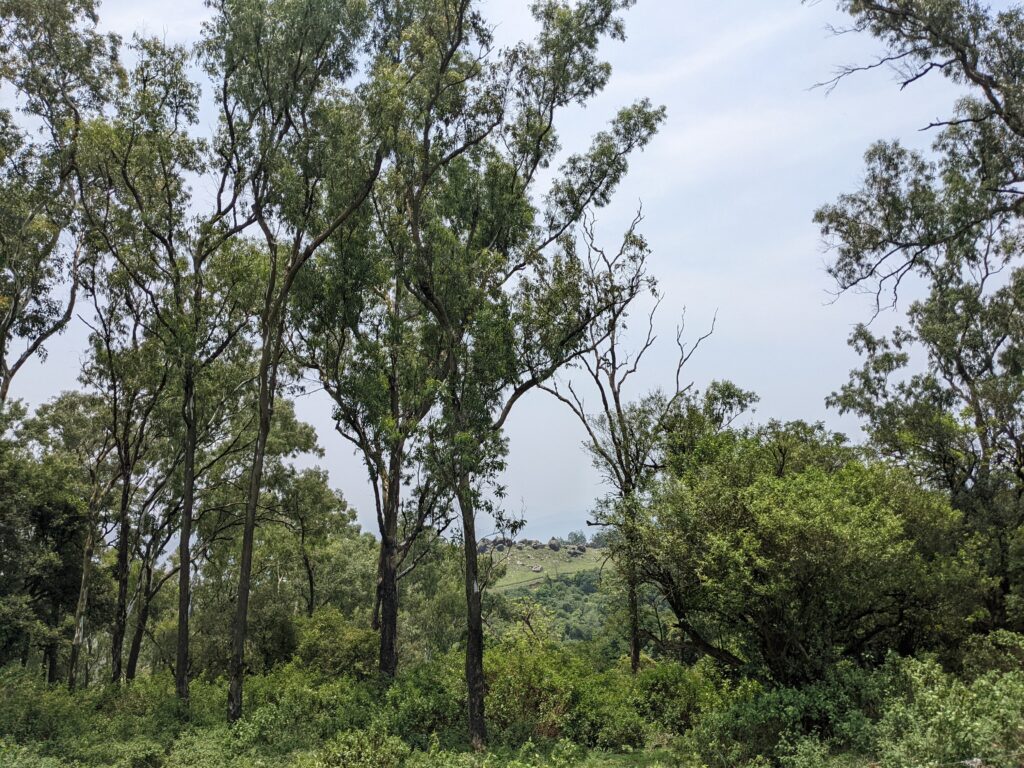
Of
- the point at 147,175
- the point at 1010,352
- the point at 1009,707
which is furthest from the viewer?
the point at 1010,352

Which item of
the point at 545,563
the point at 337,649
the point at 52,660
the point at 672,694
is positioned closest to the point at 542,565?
the point at 545,563

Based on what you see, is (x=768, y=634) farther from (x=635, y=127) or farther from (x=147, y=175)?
(x=147, y=175)

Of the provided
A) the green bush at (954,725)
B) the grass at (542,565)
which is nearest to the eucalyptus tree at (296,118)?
the green bush at (954,725)

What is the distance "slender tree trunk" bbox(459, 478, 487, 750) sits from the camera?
12.8m

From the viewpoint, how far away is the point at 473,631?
44.1 ft

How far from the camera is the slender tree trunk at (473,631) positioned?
12805mm

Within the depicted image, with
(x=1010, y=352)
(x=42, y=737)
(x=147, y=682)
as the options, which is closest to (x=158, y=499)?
(x=147, y=682)

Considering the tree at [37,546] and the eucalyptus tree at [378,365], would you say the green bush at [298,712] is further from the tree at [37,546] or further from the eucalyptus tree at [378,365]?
the tree at [37,546]

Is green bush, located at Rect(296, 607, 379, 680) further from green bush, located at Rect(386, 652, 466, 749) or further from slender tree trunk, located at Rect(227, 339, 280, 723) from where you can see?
green bush, located at Rect(386, 652, 466, 749)

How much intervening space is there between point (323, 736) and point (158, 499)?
16.4m

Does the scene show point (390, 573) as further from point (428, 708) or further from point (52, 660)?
point (52, 660)

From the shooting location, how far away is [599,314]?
19.1 m

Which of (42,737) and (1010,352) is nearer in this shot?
(42,737)

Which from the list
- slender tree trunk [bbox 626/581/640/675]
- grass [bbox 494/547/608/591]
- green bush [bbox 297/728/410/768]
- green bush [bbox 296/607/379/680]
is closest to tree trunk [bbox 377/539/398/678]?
green bush [bbox 296/607/379/680]
